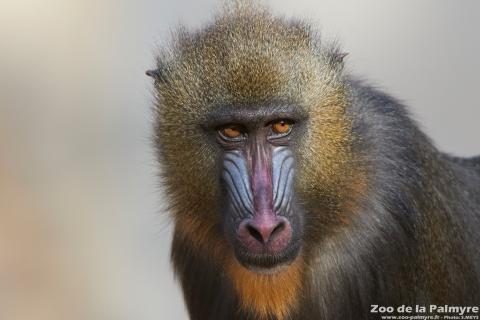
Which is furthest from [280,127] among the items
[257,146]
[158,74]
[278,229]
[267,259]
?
[158,74]

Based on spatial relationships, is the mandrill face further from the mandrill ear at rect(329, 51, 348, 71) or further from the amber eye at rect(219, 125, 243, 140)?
the mandrill ear at rect(329, 51, 348, 71)

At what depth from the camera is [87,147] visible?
7.75m

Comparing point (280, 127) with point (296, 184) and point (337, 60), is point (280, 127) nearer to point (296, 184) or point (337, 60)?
point (296, 184)

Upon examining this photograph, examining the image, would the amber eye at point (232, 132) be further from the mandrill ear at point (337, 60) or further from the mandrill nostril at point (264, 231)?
the mandrill ear at point (337, 60)

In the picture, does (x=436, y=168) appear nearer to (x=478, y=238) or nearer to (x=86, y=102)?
(x=478, y=238)

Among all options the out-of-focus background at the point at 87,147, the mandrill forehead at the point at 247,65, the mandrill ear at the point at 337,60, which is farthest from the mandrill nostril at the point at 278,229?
the out-of-focus background at the point at 87,147

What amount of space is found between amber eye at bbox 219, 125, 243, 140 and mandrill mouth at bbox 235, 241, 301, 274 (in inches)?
22.5

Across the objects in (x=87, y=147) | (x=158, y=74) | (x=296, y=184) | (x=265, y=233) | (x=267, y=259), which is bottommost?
(x=267, y=259)

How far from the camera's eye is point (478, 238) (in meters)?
5.25

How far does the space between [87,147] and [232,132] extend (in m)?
3.46

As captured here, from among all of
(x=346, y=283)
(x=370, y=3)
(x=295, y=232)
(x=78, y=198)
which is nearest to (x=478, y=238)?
(x=346, y=283)

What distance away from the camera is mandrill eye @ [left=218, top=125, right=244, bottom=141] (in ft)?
14.8

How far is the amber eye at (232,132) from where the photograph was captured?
4520 mm

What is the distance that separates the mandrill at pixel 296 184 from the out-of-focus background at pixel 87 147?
2.50m
